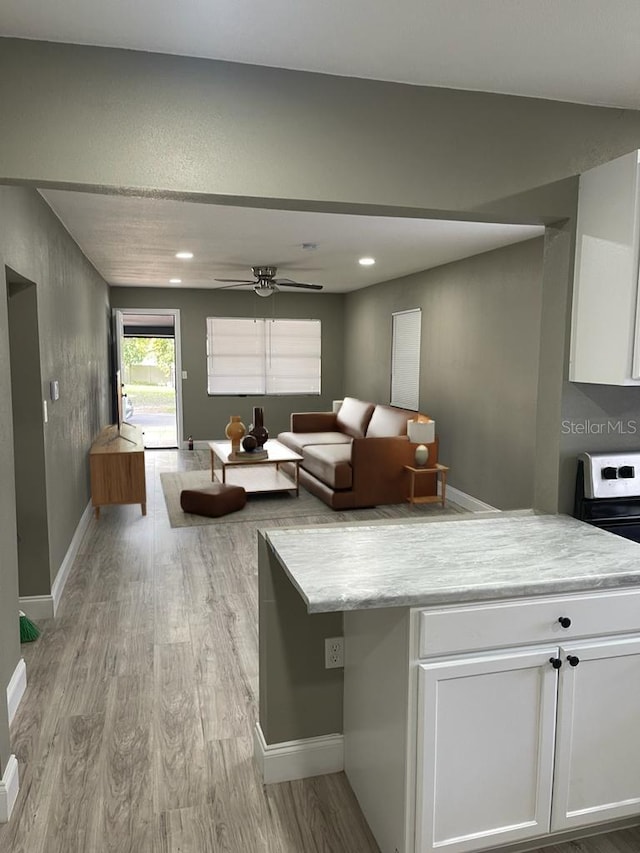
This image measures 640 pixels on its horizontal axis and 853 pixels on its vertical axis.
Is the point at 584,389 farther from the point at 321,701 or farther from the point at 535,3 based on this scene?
the point at 321,701

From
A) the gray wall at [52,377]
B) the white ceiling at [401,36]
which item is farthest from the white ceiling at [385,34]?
the gray wall at [52,377]

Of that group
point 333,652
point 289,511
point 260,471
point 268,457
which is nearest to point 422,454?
point 289,511

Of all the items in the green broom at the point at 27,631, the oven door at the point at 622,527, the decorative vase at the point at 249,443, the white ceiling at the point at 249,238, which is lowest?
the green broom at the point at 27,631

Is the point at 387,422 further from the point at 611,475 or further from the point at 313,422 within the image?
the point at 611,475

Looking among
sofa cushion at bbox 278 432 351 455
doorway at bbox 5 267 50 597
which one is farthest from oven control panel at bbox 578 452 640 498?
sofa cushion at bbox 278 432 351 455

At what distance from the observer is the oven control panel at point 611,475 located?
2219 millimetres

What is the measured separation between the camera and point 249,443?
251 inches

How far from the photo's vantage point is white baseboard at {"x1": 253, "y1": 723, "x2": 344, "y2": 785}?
2.17m

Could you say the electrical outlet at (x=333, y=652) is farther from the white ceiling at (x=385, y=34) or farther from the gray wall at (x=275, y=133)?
the white ceiling at (x=385, y=34)

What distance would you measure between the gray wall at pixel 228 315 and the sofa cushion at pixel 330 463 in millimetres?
2622

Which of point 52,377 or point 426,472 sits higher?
point 52,377

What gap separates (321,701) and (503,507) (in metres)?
3.56

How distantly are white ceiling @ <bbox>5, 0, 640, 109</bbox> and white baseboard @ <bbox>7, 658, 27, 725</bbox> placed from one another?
237 cm

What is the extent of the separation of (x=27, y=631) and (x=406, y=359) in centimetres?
515
